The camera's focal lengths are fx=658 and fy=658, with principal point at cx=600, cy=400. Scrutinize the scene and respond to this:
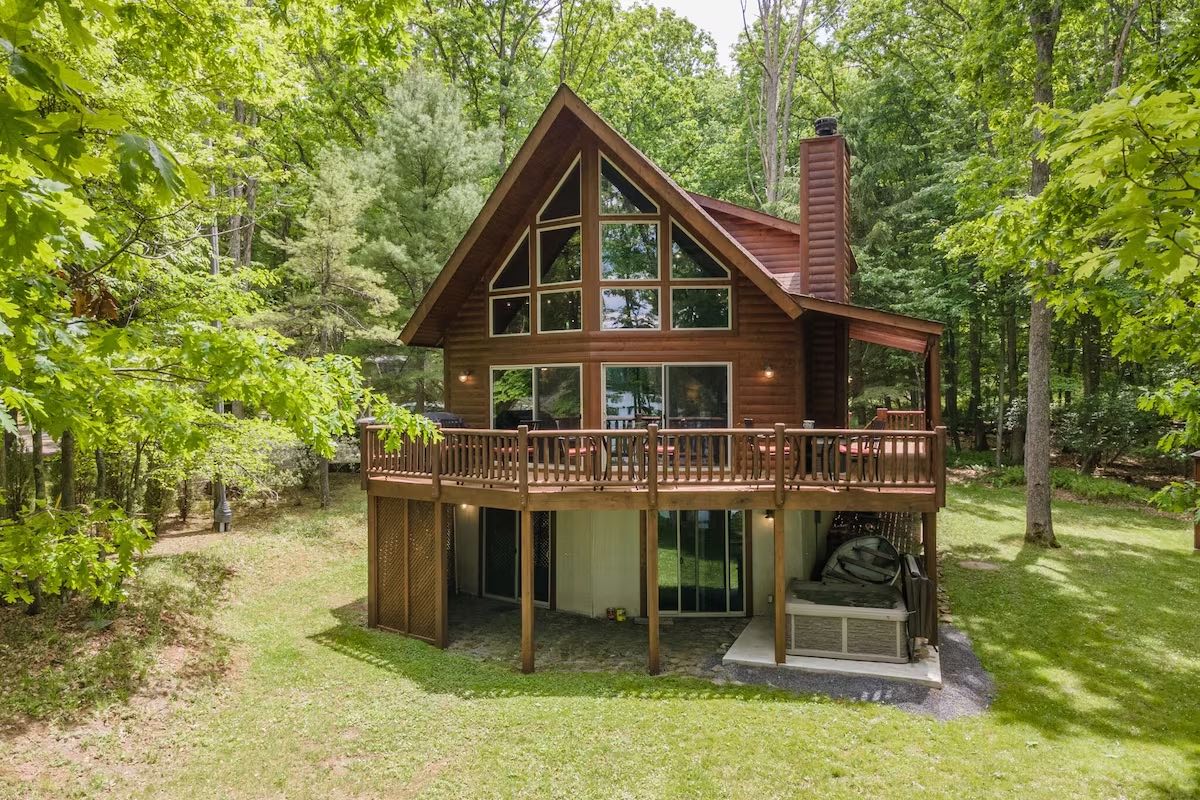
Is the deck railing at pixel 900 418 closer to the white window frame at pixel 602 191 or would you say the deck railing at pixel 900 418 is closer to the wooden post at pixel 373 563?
the white window frame at pixel 602 191

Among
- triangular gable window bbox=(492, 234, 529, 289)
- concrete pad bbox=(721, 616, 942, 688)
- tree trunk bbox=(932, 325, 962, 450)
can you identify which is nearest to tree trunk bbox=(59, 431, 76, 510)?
triangular gable window bbox=(492, 234, 529, 289)

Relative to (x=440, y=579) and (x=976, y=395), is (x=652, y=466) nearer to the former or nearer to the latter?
(x=440, y=579)

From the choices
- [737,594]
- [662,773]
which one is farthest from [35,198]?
[737,594]

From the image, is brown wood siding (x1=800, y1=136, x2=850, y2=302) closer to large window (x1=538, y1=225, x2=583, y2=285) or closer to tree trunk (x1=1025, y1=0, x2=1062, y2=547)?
large window (x1=538, y1=225, x2=583, y2=285)

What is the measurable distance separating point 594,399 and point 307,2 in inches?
284

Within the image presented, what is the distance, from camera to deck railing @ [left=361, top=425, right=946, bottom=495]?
905 cm

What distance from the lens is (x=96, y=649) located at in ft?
30.0

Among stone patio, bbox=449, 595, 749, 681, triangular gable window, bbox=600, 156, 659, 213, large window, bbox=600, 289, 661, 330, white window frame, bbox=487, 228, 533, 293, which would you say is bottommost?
stone patio, bbox=449, 595, 749, 681

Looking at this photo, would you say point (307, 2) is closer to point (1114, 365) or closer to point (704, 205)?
point (704, 205)

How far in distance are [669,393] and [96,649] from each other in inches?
370

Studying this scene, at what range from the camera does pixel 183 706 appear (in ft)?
27.8

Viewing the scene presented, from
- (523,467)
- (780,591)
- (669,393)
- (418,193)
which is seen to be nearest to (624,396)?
(669,393)

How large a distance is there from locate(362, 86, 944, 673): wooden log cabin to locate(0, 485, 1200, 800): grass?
1206 millimetres

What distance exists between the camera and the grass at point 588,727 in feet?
21.6
